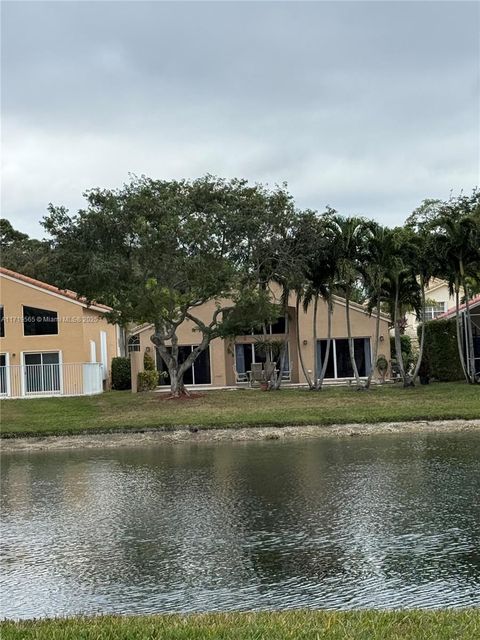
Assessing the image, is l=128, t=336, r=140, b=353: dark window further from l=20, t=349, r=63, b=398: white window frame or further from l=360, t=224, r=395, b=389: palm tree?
l=360, t=224, r=395, b=389: palm tree

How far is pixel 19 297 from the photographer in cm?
3384

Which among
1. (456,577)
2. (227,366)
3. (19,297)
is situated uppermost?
(19,297)

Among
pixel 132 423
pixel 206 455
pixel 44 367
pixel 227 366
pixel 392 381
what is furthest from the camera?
pixel 227 366

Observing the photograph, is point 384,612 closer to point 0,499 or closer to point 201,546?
point 201,546

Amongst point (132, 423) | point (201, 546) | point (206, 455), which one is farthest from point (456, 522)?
point (132, 423)

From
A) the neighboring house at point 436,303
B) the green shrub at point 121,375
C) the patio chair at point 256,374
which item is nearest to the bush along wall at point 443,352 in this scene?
the patio chair at point 256,374

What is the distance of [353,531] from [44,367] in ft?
85.3

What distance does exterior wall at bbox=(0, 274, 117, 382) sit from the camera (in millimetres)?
33719

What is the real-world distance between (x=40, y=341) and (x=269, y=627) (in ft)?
98.0

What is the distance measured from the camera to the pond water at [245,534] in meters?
7.25

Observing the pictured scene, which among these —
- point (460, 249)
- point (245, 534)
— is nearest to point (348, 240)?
point (460, 249)

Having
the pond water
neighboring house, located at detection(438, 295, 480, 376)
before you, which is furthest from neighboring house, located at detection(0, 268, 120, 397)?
the pond water

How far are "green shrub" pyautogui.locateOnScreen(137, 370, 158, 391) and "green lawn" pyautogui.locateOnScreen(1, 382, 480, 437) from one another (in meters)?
2.93

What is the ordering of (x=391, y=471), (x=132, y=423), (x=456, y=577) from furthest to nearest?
(x=132, y=423)
(x=391, y=471)
(x=456, y=577)
